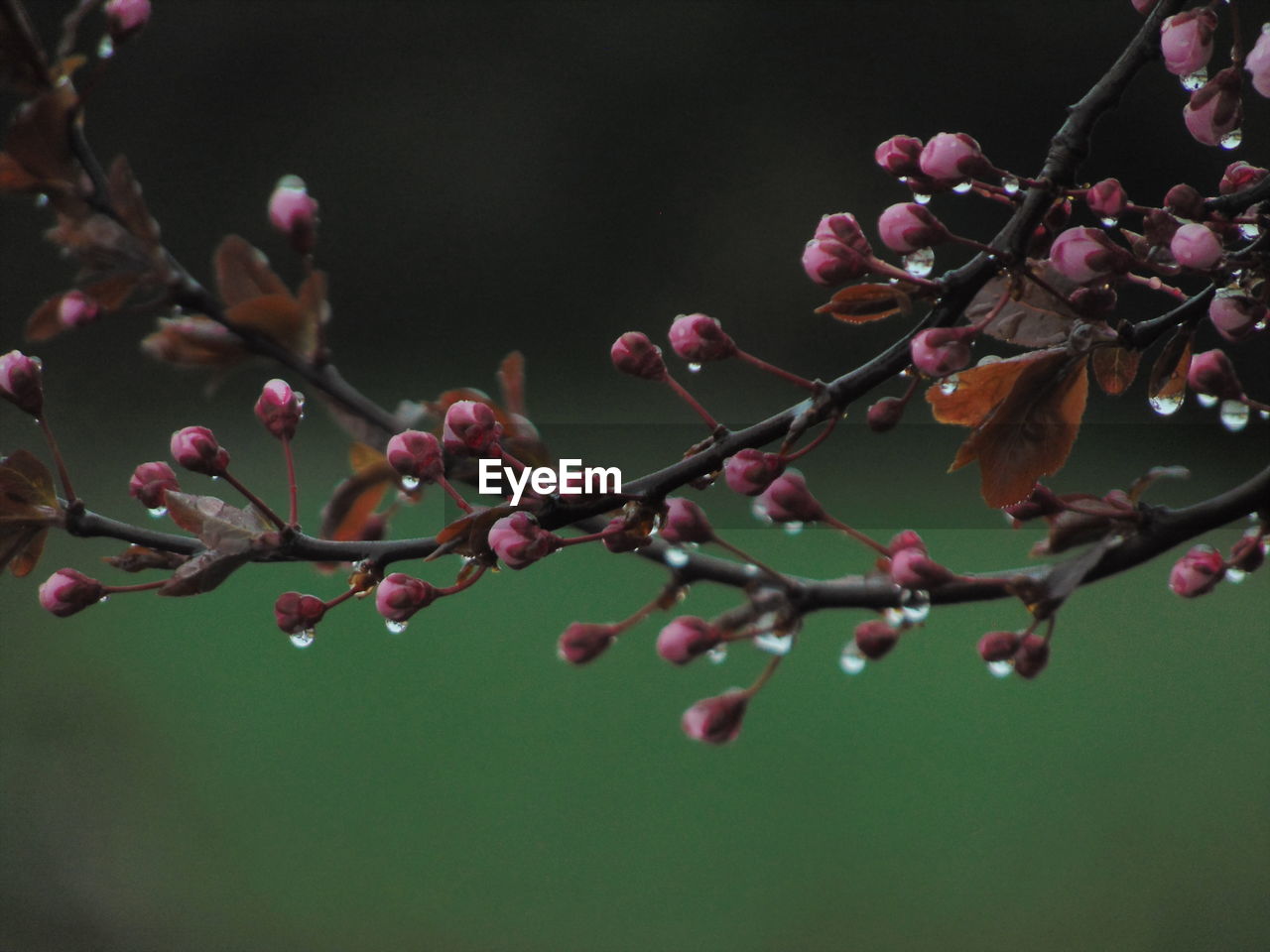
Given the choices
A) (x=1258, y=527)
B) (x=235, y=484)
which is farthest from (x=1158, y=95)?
(x=235, y=484)

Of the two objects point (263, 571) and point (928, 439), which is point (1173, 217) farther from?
point (263, 571)

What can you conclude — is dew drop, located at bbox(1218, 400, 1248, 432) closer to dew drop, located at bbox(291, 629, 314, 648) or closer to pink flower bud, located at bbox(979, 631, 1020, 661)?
pink flower bud, located at bbox(979, 631, 1020, 661)

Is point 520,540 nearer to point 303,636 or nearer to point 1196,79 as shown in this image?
point 303,636

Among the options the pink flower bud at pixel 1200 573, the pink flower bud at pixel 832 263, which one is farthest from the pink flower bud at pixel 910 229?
the pink flower bud at pixel 1200 573

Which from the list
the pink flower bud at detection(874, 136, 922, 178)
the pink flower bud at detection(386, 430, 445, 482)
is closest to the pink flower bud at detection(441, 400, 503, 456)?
the pink flower bud at detection(386, 430, 445, 482)

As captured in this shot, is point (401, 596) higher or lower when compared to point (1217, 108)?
lower

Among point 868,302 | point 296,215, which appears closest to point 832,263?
point 868,302
